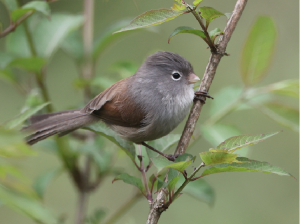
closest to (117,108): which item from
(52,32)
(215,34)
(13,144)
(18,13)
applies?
(52,32)

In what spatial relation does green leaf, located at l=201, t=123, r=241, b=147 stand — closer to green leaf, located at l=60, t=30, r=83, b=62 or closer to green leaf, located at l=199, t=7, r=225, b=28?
green leaf, located at l=199, t=7, r=225, b=28

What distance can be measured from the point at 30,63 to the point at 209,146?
3953 mm

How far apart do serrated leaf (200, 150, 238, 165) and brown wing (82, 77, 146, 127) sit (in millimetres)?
1599

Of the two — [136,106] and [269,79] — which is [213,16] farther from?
[269,79]

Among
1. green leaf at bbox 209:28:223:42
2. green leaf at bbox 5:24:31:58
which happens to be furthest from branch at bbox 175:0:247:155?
green leaf at bbox 5:24:31:58

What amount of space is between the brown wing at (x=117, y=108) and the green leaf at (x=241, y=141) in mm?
1610

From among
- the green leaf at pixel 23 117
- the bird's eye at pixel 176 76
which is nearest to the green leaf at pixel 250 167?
the green leaf at pixel 23 117

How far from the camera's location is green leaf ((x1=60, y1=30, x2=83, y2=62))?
3275 millimetres

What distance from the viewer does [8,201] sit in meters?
0.96

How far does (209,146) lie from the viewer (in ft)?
19.5

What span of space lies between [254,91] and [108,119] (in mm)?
1377

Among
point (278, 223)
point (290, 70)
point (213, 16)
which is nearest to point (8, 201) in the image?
point (213, 16)

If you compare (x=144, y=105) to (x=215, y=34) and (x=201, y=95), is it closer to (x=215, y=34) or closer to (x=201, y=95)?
(x=201, y=95)

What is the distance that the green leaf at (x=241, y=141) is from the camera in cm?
149
